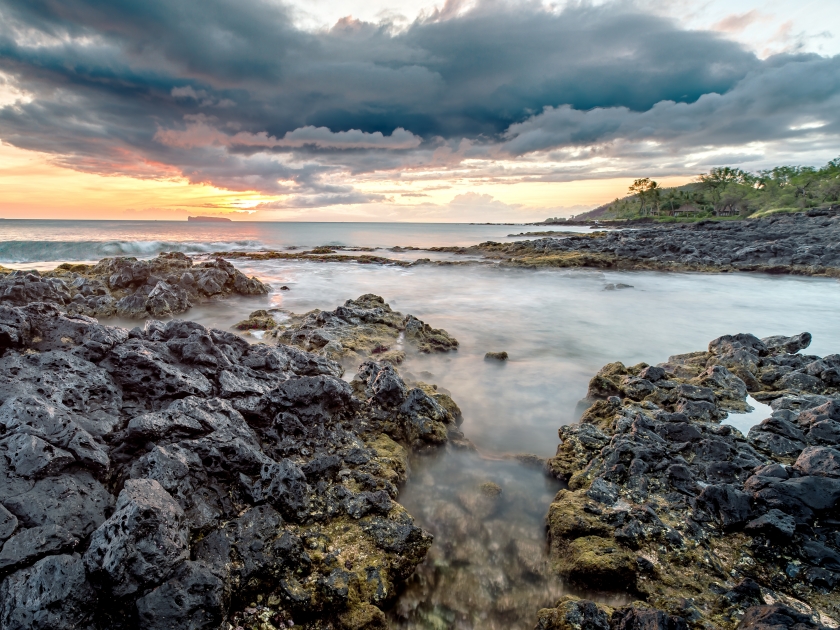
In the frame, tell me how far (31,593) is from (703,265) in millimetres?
33864

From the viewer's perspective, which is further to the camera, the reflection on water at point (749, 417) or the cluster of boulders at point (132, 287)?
the cluster of boulders at point (132, 287)

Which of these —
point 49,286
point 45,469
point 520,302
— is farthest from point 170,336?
point 520,302

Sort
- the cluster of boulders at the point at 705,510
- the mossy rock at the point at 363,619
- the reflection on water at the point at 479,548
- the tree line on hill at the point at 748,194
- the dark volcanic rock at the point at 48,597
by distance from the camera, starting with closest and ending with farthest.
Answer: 1. the dark volcanic rock at the point at 48,597
2. the mossy rock at the point at 363,619
3. the cluster of boulders at the point at 705,510
4. the reflection on water at the point at 479,548
5. the tree line on hill at the point at 748,194

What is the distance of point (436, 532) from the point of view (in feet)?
14.5

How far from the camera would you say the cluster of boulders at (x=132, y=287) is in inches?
432

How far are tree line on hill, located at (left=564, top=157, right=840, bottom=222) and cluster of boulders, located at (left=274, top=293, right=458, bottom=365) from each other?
81.6 m

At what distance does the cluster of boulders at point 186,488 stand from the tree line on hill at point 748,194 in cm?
8699

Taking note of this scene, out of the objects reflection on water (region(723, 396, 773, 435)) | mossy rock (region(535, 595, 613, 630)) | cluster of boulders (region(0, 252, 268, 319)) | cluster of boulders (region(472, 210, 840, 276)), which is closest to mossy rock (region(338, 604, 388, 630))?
mossy rock (region(535, 595, 613, 630))

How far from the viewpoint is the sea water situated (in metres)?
3.86

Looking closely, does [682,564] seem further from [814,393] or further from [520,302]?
[520,302]

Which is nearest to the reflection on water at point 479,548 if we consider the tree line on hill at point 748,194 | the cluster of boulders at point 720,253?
the cluster of boulders at point 720,253

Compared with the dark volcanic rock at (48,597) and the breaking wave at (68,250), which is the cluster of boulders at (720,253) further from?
the breaking wave at (68,250)

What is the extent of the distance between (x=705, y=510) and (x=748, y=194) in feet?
367

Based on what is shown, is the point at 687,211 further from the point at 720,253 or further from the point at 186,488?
the point at 186,488
